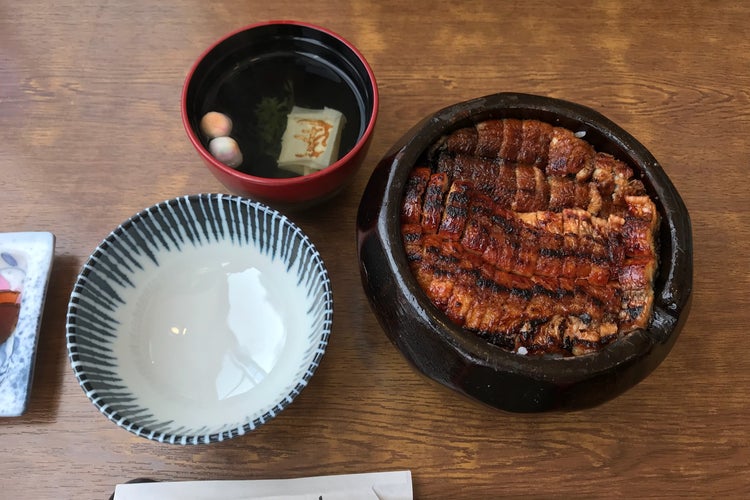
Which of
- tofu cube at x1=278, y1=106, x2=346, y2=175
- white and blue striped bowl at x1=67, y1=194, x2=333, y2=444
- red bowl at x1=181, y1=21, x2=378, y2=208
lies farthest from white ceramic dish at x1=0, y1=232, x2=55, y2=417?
tofu cube at x1=278, y1=106, x2=346, y2=175

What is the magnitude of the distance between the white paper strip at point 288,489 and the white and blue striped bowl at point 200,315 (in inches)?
4.9

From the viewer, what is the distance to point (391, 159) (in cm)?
95

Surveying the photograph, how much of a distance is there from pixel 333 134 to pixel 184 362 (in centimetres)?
52

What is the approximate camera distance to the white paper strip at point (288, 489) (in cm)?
95

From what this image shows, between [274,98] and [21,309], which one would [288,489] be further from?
[274,98]

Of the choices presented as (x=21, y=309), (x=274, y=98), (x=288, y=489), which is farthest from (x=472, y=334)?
(x=21, y=309)

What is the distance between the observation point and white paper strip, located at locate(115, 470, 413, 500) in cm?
95

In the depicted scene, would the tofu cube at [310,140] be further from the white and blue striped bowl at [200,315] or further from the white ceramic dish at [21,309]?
the white ceramic dish at [21,309]

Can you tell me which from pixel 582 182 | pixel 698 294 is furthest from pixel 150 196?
pixel 698 294

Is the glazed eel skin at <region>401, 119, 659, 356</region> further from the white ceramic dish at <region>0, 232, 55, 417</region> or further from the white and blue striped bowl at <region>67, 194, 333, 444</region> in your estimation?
the white ceramic dish at <region>0, 232, 55, 417</region>

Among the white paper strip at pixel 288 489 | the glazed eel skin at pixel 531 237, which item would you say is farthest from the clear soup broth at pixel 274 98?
the white paper strip at pixel 288 489

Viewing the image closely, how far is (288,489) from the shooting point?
0.97 m

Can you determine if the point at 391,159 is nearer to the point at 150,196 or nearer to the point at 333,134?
the point at 333,134

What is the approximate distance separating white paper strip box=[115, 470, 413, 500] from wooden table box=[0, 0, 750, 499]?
2 centimetres
